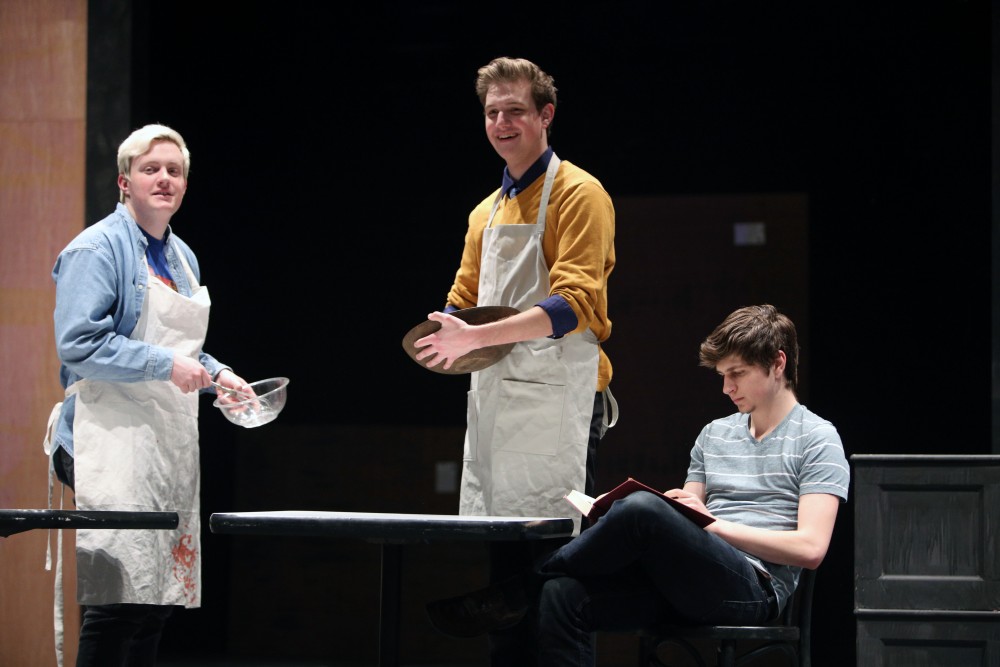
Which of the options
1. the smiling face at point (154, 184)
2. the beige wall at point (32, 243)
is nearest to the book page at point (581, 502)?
the smiling face at point (154, 184)

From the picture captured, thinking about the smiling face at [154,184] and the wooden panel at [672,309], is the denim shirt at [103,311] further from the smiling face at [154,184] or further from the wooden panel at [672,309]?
the wooden panel at [672,309]

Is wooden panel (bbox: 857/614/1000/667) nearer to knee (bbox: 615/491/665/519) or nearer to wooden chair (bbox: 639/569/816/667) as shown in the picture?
wooden chair (bbox: 639/569/816/667)

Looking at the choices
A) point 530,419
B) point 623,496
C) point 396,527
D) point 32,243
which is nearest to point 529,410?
point 530,419

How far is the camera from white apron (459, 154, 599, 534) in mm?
2443

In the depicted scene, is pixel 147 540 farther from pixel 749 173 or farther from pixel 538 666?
pixel 749 173

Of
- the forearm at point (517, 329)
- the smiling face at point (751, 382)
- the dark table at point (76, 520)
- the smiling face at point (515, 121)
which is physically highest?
the smiling face at point (515, 121)

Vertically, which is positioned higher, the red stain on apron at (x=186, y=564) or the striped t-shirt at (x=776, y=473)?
the striped t-shirt at (x=776, y=473)

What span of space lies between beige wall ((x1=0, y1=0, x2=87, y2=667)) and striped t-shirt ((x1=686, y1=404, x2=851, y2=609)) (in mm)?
2274

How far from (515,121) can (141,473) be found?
3.67 feet

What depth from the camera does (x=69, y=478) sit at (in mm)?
2594

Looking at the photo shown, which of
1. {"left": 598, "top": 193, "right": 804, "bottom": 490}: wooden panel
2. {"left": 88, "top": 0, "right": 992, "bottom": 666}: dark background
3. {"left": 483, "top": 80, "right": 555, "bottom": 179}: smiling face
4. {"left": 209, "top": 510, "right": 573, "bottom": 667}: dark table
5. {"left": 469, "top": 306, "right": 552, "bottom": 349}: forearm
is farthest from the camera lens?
{"left": 598, "top": 193, "right": 804, "bottom": 490}: wooden panel

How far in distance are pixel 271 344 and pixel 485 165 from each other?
114cm

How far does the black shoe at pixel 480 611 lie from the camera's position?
79.4 inches

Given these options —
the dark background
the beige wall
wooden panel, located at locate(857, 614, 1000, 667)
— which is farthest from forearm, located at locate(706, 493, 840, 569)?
the beige wall
